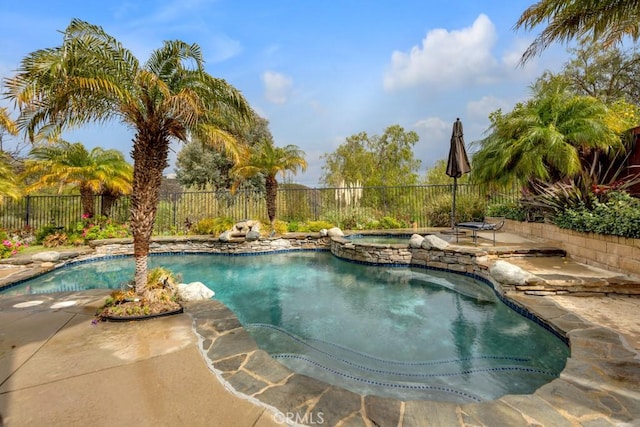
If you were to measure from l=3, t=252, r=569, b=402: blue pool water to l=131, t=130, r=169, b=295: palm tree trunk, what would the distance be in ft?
5.12

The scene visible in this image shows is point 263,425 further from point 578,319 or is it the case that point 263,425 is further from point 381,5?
point 381,5

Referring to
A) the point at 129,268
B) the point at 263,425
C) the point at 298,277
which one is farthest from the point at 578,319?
the point at 129,268

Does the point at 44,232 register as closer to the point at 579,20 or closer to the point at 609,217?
the point at 609,217

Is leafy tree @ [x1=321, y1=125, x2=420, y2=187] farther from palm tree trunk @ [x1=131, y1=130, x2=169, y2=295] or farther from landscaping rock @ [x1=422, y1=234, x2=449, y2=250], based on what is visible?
palm tree trunk @ [x1=131, y1=130, x2=169, y2=295]

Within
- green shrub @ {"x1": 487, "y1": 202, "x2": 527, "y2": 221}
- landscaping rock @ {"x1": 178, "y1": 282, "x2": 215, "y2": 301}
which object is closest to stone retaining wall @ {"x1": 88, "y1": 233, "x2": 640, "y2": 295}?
green shrub @ {"x1": 487, "y1": 202, "x2": 527, "y2": 221}

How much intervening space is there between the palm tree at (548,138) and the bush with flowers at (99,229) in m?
11.4

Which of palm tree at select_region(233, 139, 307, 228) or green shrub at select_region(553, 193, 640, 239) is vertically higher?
palm tree at select_region(233, 139, 307, 228)

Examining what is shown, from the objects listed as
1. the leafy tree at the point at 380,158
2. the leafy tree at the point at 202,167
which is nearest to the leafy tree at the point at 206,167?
the leafy tree at the point at 202,167

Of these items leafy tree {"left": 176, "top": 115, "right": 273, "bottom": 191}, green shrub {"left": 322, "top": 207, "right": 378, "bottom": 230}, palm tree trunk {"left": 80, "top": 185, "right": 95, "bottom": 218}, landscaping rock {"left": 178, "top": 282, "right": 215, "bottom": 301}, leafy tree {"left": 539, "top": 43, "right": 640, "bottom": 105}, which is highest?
leafy tree {"left": 539, "top": 43, "right": 640, "bottom": 105}

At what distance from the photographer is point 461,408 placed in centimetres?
180

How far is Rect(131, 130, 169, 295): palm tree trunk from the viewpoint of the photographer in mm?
3641

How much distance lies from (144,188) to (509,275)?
525cm

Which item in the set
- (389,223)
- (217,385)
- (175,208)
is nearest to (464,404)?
(217,385)

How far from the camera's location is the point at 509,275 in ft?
13.9
